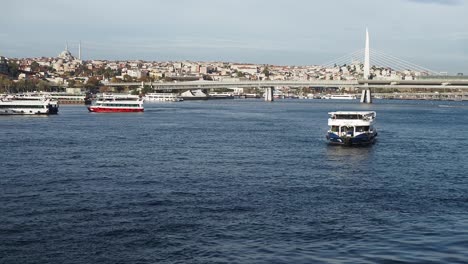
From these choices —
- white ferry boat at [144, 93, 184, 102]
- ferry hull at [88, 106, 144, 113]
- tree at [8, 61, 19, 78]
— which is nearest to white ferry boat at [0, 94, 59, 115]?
ferry hull at [88, 106, 144, 113]

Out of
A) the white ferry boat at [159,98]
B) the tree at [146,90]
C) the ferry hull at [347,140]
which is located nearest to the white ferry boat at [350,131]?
the ferry hull at [347,140]

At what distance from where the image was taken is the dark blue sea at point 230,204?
10023 mm

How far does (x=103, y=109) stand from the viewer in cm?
5412

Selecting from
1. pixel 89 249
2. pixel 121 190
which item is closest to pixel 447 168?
pixel 121 190

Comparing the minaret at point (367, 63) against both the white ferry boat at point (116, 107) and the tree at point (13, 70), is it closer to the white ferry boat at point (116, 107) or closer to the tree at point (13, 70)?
the white ferry boat at point (116, 107)

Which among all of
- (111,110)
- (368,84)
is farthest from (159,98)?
(111,110)

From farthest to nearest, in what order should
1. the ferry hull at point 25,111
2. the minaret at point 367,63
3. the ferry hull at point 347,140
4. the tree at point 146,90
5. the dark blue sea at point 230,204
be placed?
the tree at point 146,90, the minaret at point 367,63, the ferry hull at point 25,111, the ferry hull at point 347,140, the dark blue sea at point 230,204

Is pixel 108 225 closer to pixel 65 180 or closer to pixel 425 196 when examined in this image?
pixel 65 180

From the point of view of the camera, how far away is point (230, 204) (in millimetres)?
13406

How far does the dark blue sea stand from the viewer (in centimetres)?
1002

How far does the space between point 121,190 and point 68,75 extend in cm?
13169

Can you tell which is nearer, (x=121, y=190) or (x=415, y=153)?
(x=121, y=190)

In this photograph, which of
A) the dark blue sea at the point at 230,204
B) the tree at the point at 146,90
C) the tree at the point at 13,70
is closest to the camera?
the dark blue sea at the point at 230,204

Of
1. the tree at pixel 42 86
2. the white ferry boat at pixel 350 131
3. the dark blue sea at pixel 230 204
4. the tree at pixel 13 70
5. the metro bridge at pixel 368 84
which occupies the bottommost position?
the dark blue sea at pixel 230 204
